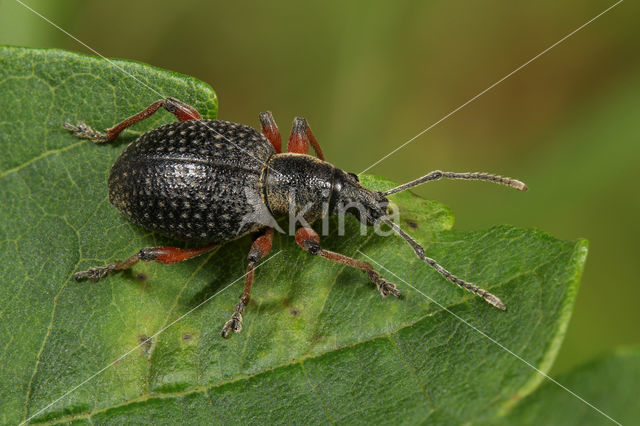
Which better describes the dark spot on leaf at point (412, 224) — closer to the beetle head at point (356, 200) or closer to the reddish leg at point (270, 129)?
the beetle head at point (356, 200)

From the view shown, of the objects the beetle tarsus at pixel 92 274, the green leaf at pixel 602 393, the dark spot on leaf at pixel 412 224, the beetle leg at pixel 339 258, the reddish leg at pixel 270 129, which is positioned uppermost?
the reddish leg at pixel 270 129

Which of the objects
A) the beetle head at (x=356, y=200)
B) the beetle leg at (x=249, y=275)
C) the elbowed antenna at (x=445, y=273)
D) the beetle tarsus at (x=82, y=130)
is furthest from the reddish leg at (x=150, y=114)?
the elbowed antenna at (x=445, y=273)

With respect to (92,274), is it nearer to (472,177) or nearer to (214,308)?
(214,308)

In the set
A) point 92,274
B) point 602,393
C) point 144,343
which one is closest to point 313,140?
point 92,274

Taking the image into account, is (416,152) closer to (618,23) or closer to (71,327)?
(618,23)

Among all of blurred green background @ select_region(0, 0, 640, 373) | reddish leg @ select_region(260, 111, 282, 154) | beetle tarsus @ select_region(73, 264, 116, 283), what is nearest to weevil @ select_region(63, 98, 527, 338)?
beetle tarsus @ select_region(73, 264, 116, 283)

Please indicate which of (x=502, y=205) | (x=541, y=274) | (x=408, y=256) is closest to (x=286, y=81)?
(x=502, y=205)

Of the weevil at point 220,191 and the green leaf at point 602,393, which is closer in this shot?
the green leaf at point 602,393
